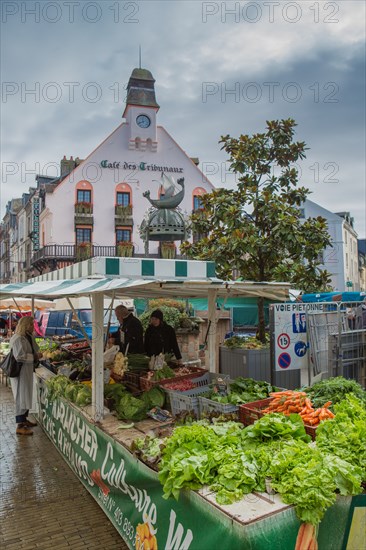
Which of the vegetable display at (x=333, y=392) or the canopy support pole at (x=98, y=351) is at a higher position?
the canopy support pole at (x=98, y=351)

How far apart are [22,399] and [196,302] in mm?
7901

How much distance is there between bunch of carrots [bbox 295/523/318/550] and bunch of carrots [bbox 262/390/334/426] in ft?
4.56

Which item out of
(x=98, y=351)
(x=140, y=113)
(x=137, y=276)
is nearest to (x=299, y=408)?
(x=137, y=276)

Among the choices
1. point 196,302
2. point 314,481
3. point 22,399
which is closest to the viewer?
point 314,481

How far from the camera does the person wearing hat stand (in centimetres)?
713

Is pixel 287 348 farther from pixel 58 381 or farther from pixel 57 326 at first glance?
pixel 57 326

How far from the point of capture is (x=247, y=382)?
203 inches

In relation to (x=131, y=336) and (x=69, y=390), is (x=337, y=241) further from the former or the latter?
(x=69, y=390)

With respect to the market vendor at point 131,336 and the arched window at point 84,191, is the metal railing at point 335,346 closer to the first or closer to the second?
the market vendor at point 131,336

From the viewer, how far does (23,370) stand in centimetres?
701

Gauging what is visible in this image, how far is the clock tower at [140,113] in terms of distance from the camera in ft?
106

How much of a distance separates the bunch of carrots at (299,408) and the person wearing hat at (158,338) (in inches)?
114

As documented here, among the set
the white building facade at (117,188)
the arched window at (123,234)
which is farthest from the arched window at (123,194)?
the arched window at (123,234)

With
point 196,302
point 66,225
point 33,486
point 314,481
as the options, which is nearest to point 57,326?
point 196,302
